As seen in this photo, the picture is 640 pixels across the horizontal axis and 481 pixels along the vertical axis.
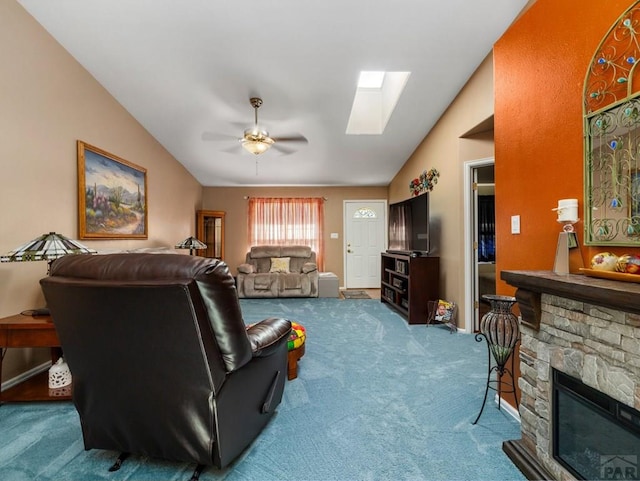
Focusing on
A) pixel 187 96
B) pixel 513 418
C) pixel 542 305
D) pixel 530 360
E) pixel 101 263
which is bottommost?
pixel 513 418

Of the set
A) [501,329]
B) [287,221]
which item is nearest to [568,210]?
[501,329]

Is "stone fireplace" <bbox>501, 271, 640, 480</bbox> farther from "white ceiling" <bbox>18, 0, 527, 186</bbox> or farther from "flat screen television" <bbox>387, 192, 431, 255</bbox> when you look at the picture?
"flat screen television" <bbox>387, 192, 431, 255</bbox>

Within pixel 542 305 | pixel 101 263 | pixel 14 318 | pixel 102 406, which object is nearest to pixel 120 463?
pixel 102 406

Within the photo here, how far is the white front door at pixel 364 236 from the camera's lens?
705 cm

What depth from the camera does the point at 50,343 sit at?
2092 millimetres

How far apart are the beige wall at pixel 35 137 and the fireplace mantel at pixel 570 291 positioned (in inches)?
141

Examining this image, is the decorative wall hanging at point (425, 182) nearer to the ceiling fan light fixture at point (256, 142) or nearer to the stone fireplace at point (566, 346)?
the ceiling fan light fixture at point (256, 142)

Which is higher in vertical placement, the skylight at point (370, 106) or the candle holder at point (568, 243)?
the skylight at point (370, 106)

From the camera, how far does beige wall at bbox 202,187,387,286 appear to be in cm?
701

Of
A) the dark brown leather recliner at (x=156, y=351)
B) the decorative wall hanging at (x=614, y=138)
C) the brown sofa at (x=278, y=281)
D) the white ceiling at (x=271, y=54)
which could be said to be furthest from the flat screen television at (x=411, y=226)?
the dark brown leather recliner at (x=156, y=351)

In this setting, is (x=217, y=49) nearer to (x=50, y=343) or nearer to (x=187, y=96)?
(x=187, y=96)

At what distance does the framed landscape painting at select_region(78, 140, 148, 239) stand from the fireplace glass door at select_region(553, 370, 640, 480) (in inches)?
165

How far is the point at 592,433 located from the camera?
1.26 meters

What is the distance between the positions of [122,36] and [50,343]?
2.69 meters
